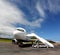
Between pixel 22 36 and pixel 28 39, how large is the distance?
9.03m

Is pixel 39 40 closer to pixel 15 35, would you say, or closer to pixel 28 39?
pixel 28 39

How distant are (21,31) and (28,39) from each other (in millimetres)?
9367

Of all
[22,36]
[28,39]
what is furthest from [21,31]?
[28,39]

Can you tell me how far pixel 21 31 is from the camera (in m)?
51.4

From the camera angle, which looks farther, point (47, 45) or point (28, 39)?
point (28, 39)

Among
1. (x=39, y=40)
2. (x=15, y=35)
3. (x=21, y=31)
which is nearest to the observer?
(x=15, y=35)

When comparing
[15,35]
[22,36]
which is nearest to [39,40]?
[22,36]

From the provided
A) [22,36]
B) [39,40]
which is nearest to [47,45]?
[39,40]

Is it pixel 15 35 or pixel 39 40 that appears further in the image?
pixel 39 40

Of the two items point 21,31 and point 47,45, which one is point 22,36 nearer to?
point 21,31

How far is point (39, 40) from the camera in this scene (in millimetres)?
56594

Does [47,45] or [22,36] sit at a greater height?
[22,36]

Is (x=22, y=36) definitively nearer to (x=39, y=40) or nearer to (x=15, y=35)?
(x=15, y=35)

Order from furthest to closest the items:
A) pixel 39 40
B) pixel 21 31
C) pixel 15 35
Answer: pixel 39 40, pixel 21 31, pixel 15 35
